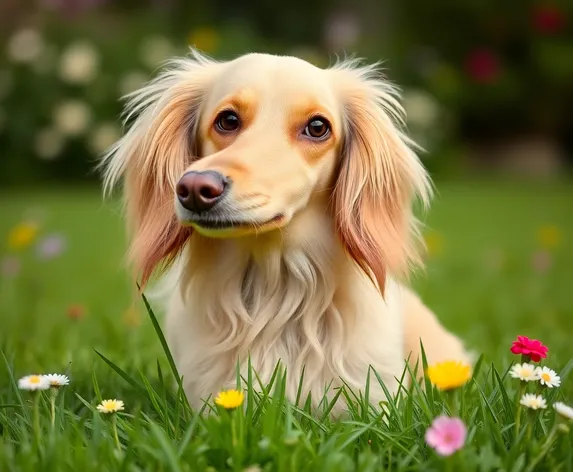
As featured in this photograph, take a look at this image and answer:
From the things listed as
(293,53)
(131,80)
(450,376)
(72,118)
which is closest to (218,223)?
(450,376)

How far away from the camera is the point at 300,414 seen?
94.3 inches

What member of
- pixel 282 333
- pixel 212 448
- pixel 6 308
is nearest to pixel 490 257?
pixel 6 308

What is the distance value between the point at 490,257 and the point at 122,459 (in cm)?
554

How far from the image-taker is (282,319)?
2783 mm

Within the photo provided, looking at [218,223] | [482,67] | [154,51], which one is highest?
[482,67]

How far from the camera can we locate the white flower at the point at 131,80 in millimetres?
12195

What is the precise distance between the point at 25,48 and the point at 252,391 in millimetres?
11108

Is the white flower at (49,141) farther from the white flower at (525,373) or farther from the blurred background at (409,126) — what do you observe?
the white flower at (525,373)

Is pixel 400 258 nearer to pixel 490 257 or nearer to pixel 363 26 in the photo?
pixel 490 257

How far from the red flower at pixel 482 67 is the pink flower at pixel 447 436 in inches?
575

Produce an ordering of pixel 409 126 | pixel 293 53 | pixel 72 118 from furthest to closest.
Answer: pixel 293 53 < pixel 409 126 < pixel 72 118

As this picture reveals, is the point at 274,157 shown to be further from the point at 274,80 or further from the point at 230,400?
the point at 230,400

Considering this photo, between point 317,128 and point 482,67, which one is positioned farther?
point 482,67

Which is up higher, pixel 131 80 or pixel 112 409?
pixel 112 409
